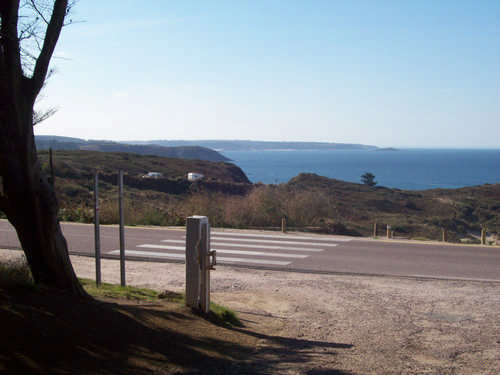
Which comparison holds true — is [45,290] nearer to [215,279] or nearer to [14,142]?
[14,142]

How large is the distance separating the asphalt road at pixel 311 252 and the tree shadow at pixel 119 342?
6.54 metres

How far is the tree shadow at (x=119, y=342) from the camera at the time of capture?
14.1 feet

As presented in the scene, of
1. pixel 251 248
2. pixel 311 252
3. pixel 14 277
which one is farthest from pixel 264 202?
pixel 14 277

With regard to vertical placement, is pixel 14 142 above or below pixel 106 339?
above

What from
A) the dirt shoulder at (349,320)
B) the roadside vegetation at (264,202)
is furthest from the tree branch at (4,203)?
the roadside vegetation at (264,202)

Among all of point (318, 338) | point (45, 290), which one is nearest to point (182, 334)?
point (45, 290)

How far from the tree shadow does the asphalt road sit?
6.54 m

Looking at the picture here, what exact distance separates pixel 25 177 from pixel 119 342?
2.31m

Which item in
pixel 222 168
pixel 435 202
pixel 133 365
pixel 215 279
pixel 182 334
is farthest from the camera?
pixel 222 168

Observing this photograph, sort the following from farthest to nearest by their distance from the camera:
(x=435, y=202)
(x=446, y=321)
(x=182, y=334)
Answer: (x=435, y=202)
(x=446, y=321)
(x=182, y=334)

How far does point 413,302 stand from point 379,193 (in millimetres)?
67849

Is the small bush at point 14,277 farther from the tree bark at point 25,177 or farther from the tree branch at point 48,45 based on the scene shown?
the tree branch at point 48,45

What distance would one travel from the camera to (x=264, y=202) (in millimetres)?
23719

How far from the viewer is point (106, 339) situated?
499 cm
